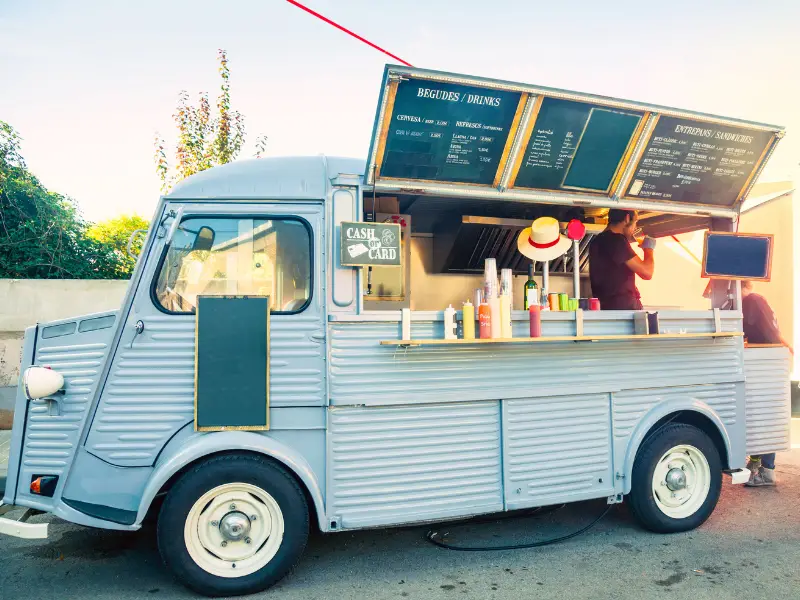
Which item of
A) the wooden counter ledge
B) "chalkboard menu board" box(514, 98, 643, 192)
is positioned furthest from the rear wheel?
"chalkboard menu board" box(514, 98, 643, 192)

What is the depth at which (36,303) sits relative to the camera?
9.30 m

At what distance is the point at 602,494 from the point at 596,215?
2.46 meters

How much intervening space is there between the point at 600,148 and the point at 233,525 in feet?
12.1

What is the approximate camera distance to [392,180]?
13.1ft

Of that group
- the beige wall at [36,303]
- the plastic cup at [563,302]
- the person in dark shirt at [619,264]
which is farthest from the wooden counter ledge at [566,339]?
the beige wall at [36,303]

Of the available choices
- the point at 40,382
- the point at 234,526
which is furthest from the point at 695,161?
the point at 40,382

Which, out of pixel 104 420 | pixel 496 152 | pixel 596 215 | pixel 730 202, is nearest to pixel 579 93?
pixel 496 152

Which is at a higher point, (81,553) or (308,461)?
(308,461)

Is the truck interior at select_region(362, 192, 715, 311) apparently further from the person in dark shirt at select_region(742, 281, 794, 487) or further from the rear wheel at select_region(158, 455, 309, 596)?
the rear wheel at select_region(158, 455, 309, 596)

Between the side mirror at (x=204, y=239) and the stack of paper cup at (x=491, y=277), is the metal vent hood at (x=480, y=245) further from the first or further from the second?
the side mirror at (x=204, y=239)

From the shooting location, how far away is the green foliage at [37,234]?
1066 centimetres

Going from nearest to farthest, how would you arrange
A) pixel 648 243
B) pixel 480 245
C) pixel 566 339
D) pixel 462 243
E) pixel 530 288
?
pixel 566 339, pixel 530 288, pixel 648 243, pixel 462 243, pixel 480 245

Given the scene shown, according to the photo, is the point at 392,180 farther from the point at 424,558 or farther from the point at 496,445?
the point at 424,558

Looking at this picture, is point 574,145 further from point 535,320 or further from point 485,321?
point 485,321
